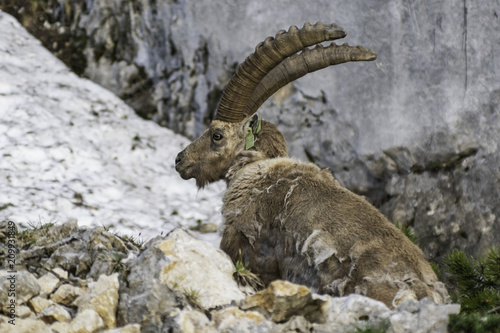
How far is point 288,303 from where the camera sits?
5.69 metres

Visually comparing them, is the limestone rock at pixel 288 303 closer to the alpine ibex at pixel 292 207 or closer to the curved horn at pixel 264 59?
the alpine ibex at pixel 292 207

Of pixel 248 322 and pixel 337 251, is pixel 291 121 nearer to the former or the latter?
pixel 337 251

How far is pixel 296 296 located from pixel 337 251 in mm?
1401

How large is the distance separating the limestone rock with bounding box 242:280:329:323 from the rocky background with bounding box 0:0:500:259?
696 centimetres

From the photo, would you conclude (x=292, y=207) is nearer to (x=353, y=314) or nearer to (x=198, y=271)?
(x=198, y=271)

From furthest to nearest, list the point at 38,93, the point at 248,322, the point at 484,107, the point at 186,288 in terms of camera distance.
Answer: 1. the point at 38,93
2. the point at 484,107
3. the point at 186,288
4. the point at 248,322

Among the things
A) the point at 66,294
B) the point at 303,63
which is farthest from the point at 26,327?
the point at 303,63

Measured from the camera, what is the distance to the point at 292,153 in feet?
45.6

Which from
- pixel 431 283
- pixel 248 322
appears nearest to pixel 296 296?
pixel 248 322

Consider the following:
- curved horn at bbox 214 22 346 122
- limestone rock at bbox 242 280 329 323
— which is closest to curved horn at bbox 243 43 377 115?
curved horn at bbox 214 22 346 122

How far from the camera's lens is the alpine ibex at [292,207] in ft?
21.9

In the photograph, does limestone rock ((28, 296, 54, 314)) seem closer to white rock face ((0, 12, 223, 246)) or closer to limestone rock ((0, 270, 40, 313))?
limestone rock ((0, 270, 40, 313))

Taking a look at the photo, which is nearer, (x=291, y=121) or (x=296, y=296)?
(x=296, y=296)

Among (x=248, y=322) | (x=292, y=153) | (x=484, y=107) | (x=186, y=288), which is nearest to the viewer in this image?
(x=248, y=322)
